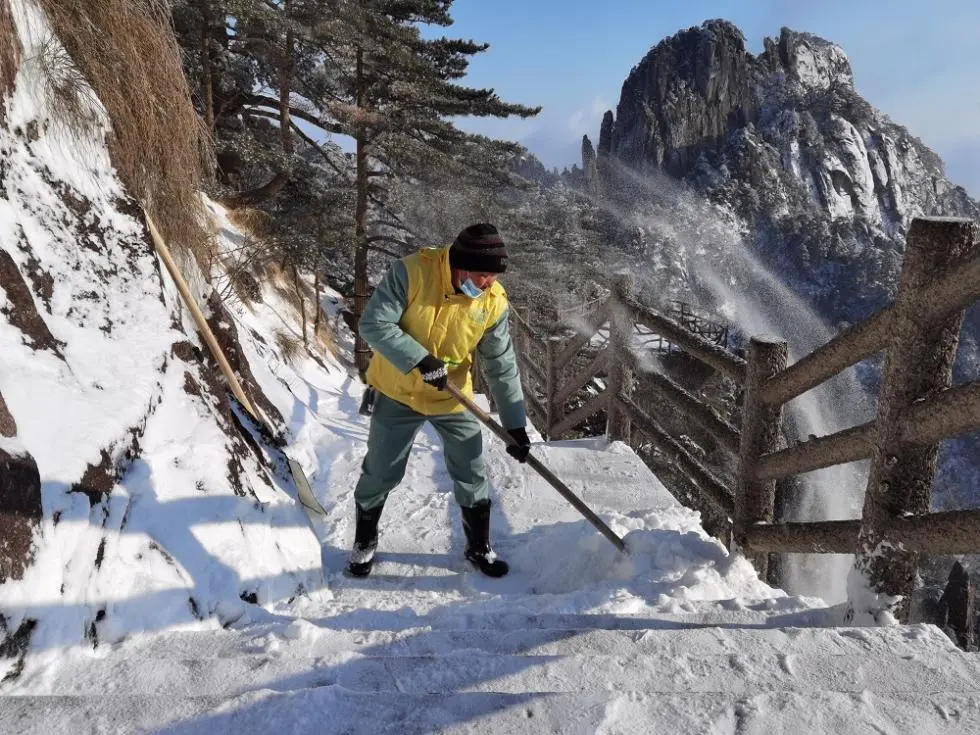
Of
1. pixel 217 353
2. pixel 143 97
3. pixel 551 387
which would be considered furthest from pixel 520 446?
pixel 551 387

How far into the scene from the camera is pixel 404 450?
3113mm

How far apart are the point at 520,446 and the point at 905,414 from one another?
1.65 metres

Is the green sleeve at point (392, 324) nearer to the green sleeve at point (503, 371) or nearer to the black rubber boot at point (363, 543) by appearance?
the green sleeve at point (503, 371)

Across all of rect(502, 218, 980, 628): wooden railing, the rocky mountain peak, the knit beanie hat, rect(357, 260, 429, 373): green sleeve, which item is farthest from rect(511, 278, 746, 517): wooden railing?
the rocky mountain peak

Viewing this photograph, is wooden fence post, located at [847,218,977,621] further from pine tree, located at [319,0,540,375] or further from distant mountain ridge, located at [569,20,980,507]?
distant mountain ridge, located at [569,20,980,507]

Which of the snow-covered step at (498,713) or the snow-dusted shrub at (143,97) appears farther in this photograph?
the snow-dusted shrub at (143,97)

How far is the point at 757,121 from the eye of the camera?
279 ft

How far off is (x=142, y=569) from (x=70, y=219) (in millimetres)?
1921

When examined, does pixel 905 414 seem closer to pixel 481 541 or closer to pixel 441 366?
pixel 441 366

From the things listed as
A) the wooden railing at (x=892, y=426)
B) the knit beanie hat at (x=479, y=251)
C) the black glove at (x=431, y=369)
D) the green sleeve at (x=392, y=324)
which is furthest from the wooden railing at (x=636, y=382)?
the green sleeve at (x=392, y=324)

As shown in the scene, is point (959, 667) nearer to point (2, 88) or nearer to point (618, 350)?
point (618, 350)

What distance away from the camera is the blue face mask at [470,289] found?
277 cm

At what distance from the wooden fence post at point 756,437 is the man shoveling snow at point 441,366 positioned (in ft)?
3.56

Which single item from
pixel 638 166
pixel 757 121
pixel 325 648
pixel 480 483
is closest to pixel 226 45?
pixel 480 483
